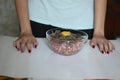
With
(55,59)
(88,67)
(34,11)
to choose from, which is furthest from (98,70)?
(34,11)

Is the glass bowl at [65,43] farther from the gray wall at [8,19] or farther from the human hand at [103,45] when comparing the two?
the gray wall at [8,19]

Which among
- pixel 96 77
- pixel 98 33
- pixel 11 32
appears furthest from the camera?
pixel 11 32

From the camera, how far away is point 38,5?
1350 mm

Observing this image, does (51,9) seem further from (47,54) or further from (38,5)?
(47,54)

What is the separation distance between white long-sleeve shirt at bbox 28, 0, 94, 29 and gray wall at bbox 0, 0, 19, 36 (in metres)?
1.51

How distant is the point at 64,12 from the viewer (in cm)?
133

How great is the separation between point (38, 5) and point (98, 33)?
33cm

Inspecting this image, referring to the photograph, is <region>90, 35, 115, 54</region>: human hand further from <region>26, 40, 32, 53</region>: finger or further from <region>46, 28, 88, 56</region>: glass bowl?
<region>26, 40, 32, 53</region>: finger

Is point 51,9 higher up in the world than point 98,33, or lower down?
higher up

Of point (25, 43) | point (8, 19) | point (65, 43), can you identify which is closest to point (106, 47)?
point (65, 43)

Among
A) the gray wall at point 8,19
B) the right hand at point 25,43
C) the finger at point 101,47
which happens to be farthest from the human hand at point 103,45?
the gray wall at point 8,19

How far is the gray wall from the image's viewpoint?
2.89 metres

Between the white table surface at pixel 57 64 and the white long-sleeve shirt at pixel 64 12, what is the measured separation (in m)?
0.25

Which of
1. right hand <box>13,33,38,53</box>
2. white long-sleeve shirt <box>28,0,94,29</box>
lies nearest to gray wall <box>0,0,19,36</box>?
white long-sleeve shirt <box>28,0,94,29</box>
